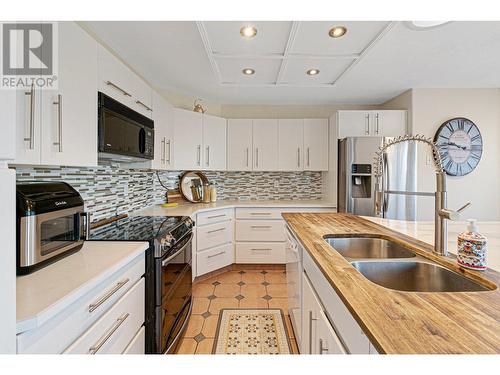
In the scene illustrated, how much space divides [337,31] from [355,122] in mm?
1577

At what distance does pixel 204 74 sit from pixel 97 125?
5.11ft

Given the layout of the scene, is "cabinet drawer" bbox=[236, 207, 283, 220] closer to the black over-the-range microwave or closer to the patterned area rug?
the patterned area rug

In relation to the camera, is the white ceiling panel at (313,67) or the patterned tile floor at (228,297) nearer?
the patterned tile floor at (228,297)

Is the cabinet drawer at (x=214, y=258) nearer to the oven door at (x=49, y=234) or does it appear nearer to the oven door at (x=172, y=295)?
the oven door at (x=172, y=295)

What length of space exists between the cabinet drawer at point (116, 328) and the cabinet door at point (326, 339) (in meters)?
0.90

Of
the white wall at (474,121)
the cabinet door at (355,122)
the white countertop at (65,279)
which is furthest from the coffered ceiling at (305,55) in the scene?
the white countertop at (65,279)

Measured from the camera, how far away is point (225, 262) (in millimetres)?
3207

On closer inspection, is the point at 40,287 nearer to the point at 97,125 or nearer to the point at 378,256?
the point at 97,125

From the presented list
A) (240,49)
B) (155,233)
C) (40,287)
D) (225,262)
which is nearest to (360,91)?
(240,49)

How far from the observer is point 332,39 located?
6.54 feet

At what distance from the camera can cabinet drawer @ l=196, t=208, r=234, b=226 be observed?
2877mm

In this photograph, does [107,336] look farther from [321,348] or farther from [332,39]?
[332,39]

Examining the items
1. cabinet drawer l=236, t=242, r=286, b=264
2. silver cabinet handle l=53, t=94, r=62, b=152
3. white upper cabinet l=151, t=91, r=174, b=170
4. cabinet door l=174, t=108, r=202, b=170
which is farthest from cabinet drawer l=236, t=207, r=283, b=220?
silver cabinet handle l=53, t=94, r=62, b=152

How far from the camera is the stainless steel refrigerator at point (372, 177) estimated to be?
2947 millimetres
